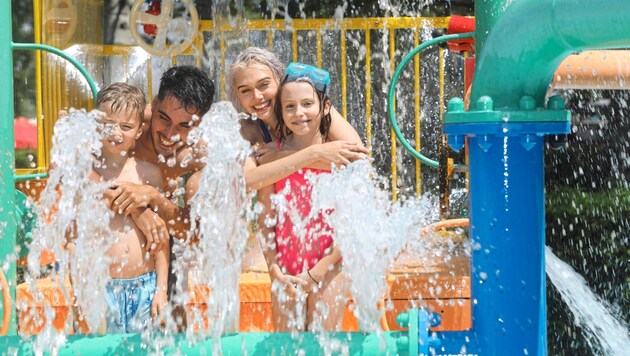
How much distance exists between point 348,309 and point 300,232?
1.76 feet

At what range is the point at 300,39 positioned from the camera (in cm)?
453

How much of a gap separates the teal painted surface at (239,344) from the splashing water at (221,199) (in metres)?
0.53

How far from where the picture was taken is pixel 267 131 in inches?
120

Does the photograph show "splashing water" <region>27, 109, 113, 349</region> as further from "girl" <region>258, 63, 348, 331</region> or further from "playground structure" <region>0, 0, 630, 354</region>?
"playground structure" <region>0, 0, 630, 354</region>

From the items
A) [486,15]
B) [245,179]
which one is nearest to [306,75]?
[245,179]

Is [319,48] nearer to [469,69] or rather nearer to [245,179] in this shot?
[469,69]

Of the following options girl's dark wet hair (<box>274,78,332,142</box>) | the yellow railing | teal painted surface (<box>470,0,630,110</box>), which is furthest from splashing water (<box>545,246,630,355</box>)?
teal painted surface (<box>470,0,630,110</box>)

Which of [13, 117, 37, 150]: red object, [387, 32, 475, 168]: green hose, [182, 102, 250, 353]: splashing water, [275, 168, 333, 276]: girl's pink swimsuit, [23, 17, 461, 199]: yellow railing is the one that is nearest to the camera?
[182, 102, 250, 353]: splashing water

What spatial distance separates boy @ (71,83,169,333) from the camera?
2.91 m

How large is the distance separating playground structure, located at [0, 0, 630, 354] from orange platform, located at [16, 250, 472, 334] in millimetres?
1121

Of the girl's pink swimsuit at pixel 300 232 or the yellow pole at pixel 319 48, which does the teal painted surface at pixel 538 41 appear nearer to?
the girl's pink swimsuit at pixel 300 232

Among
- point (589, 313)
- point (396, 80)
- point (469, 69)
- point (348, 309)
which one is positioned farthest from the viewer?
point (589, 313)

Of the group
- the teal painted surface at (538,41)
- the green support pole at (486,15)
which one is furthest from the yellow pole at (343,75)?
the teal painted surface at (538,41)

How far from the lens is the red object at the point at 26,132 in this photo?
14.2 ft
